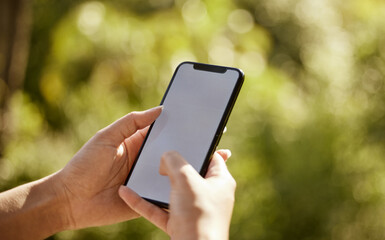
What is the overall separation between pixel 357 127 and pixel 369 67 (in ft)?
1.62

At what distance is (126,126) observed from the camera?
1.73 meters

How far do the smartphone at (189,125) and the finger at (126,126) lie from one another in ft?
0.24

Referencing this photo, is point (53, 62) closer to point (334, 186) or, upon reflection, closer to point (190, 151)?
point (334, 186)

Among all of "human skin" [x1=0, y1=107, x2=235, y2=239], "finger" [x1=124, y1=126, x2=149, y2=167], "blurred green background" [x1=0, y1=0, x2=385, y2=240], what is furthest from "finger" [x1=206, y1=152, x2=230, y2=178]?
"blurred green background" [x1=0, y1=0, x2=385, y2=240]

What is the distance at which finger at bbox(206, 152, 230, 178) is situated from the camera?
1544 millimetres

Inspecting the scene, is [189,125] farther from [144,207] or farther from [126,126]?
[144,207]

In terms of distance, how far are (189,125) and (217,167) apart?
0.73 ft

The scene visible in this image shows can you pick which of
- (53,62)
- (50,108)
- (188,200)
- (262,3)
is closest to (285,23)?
(262,3)

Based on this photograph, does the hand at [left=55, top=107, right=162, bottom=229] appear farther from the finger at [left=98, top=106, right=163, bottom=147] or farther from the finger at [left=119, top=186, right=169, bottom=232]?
the finger at [left=119, top=186, right=169, bottom=232]

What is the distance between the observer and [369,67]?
11.0 feet

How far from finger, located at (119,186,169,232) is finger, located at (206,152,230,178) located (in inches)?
8.7

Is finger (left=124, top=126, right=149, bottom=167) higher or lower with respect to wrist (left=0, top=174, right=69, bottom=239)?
higher

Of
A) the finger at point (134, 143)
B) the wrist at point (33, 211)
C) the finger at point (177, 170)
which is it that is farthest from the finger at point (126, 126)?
the finger at point (177, 170)

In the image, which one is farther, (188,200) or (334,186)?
(334,186)
